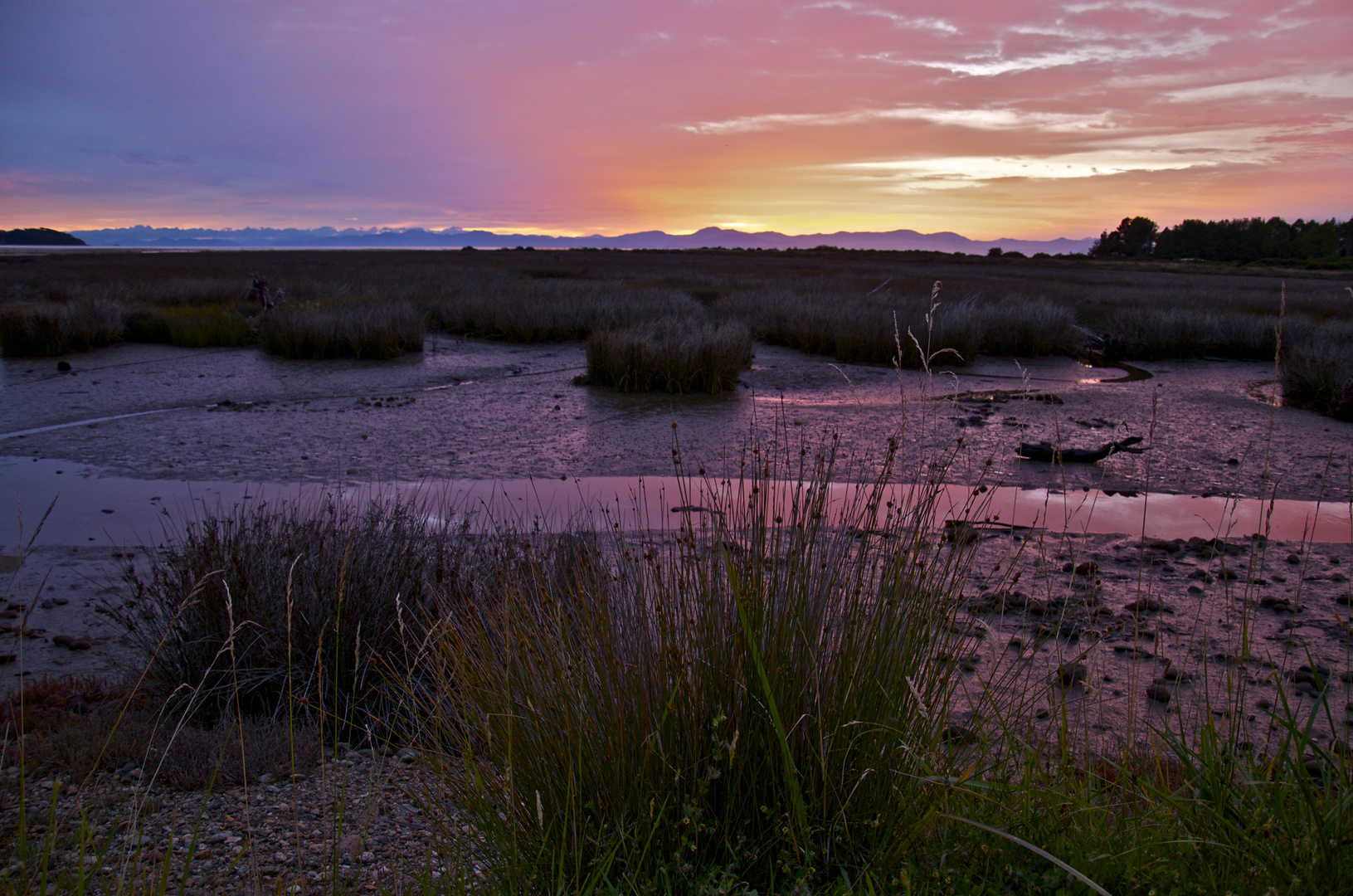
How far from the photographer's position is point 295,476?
6.39 m

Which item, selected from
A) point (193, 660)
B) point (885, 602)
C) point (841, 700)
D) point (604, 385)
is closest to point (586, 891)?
point (841, 700)

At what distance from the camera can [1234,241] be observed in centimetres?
7362

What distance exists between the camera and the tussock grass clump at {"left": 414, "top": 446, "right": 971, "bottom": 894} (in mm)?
1853

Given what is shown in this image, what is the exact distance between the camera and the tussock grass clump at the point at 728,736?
185 cm

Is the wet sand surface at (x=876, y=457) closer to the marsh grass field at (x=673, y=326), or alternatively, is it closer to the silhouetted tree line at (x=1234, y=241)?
the marsh grass field at (x=673, y=326)

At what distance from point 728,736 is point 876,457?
5.21 m

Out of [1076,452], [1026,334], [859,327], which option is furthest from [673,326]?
[1026,334]

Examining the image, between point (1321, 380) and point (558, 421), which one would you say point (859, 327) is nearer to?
point (1321, 380)

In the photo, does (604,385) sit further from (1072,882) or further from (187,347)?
(1072,882)

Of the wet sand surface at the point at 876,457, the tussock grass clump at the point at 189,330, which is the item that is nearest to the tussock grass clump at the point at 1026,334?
the wet sand surface at the point at 876,457

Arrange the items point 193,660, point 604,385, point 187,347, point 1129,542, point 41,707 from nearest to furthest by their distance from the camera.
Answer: point 41,707 < point 193,660 < point 1129,542 < point 604,385 < point 187,347

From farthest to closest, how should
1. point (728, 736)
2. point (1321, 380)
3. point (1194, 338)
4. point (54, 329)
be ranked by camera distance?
point (1194, 338)
point (54, 329)
point (1321, 380)
point (728, 736)

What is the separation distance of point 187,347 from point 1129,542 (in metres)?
15.0

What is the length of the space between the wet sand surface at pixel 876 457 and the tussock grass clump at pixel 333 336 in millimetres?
452
